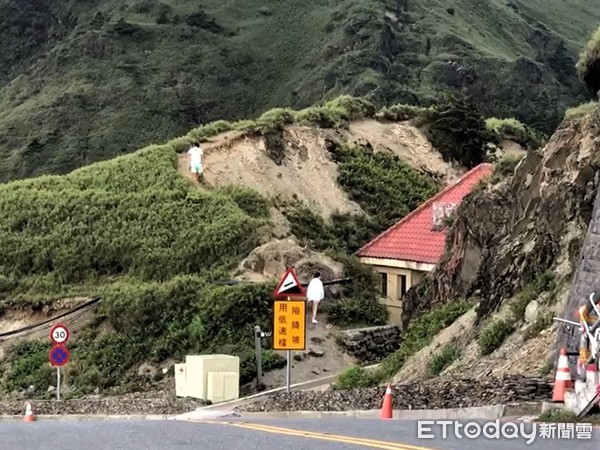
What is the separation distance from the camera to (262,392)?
24.5 metres

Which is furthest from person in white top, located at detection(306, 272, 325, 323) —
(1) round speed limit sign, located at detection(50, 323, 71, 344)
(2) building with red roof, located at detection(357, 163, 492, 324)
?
(1) round speed limit sign, located at detection(50, 323, 71, 344)

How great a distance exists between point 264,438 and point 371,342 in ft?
63.9

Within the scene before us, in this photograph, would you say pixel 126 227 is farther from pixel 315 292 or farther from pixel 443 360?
pixel 443 360

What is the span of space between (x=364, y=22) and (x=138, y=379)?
4055 inches

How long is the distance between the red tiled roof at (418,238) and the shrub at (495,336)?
1271cm

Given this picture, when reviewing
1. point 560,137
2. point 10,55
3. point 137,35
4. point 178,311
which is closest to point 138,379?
point 178,311

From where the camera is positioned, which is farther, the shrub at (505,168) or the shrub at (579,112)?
the shrub at (505,168)

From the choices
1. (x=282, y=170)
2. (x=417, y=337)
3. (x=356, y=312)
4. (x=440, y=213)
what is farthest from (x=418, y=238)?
(x=417, y=337)

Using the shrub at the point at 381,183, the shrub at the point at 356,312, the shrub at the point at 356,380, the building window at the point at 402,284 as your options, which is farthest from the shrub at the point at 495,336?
the shrub at the point at 381,183

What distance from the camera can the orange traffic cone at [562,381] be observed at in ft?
38.0

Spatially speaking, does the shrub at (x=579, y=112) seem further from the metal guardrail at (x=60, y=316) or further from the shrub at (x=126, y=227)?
the metal guardrail at (x=60, y=316)

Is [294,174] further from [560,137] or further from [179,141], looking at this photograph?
[560,137]

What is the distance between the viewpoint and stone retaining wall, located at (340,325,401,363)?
2878 centimetres

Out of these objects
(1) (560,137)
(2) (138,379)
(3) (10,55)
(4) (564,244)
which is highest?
(3) (10,55)
